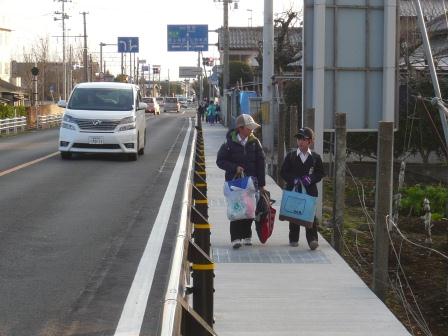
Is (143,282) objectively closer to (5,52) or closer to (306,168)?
(306,168)

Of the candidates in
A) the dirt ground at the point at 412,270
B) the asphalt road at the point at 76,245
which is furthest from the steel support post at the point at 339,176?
the asphalt road at the point at 76,245

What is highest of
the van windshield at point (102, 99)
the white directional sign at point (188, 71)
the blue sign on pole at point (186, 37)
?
the blue sign on pole at point (186, 37)

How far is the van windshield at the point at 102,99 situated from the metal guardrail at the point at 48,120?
24.0 metres

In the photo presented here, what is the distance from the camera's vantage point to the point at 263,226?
9.77m

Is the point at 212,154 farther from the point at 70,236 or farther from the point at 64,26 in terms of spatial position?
the point at 64,26

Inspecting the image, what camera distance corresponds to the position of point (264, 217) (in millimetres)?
9719

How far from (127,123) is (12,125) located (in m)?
19.6

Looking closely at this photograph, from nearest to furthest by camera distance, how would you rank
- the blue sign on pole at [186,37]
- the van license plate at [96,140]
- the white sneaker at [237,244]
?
1. the white sneaker at [237,244]
2. the van license plate at [96,140]
3. the blue sign on pole at [186,37]

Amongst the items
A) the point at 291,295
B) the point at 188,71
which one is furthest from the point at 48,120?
the point at 291,295

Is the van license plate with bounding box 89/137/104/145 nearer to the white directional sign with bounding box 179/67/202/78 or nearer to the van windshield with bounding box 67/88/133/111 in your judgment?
the van windshield with bounding box 67/88/133/111

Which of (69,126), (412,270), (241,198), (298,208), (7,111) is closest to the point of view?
(298,208)

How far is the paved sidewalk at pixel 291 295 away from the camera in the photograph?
6.53 meters

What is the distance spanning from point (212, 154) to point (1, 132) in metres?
15.6

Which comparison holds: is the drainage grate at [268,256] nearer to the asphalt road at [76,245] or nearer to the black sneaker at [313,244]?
the black sneaker at [313,244]
